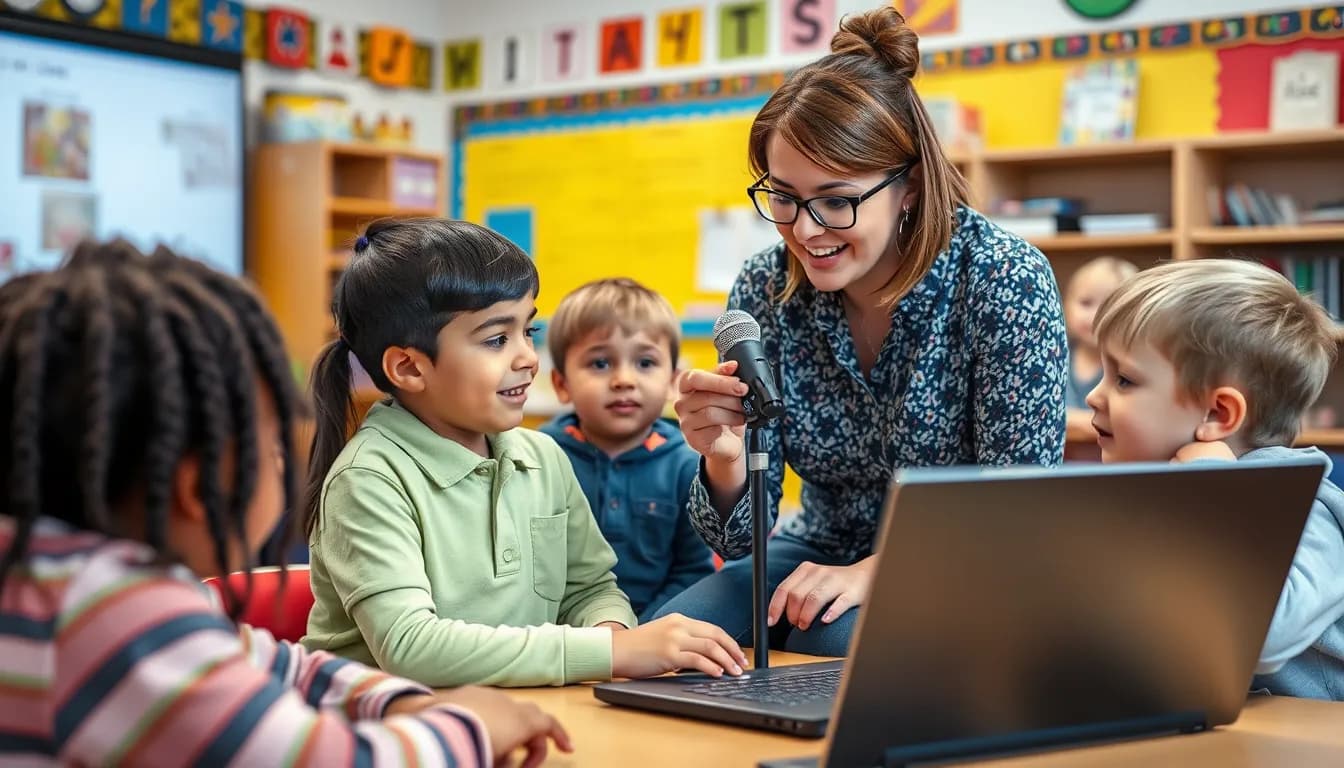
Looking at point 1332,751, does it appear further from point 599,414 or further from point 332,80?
point 332,80

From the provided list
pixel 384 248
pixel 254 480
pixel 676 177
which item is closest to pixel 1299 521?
pixel 254 480

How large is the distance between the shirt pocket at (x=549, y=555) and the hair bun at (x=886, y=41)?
2.39 feet

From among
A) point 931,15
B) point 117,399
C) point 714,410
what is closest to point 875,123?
point 714,410

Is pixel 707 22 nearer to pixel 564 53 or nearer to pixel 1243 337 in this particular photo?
pixel 564 53

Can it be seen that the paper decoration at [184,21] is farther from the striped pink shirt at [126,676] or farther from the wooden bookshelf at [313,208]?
the striped pink shirt at [126,676]

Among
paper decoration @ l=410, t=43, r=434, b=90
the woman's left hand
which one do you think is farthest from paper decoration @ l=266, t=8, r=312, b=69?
the woman's left hand

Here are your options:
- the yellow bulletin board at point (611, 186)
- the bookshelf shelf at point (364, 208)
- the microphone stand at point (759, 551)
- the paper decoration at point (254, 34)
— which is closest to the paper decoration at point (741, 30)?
the yellow bulletin board at point (611, 186)

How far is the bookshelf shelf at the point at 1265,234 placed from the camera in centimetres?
406

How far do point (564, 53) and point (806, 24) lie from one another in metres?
1.10

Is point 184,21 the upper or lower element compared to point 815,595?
upper

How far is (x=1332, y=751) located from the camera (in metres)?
1.02

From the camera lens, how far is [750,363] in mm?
1351

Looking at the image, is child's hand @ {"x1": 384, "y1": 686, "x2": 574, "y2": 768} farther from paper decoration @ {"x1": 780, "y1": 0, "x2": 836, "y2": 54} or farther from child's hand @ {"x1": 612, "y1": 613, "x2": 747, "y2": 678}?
Answer: paper decoration @ {"x1": 780, "y1": 0, "x2": 836, "y2": 54}

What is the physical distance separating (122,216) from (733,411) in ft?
12.8
